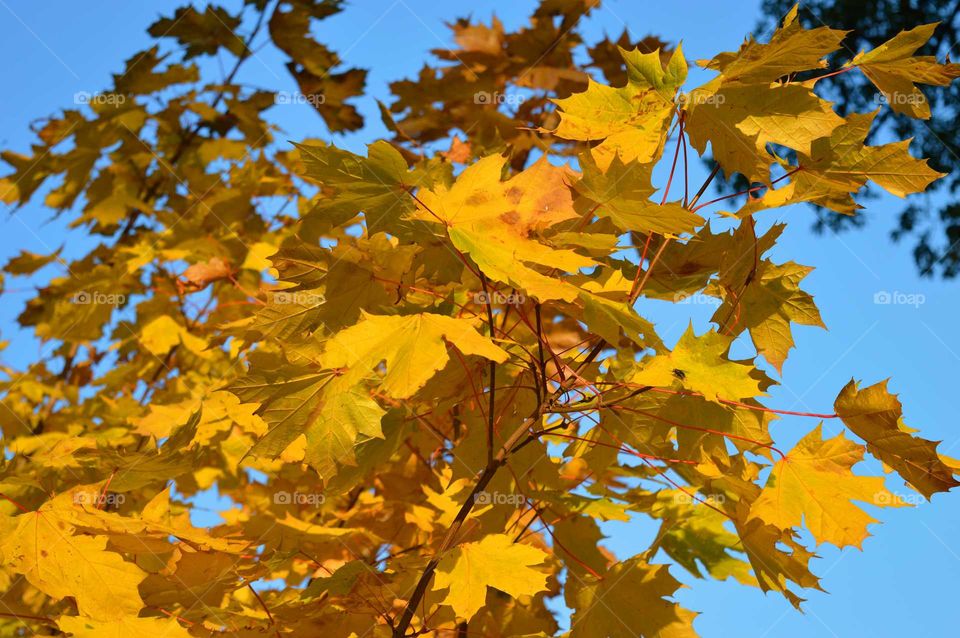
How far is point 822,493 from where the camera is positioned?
1.19 m

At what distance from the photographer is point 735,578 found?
6.15ft

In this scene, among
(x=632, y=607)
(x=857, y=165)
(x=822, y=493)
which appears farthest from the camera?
(x=632, y=607)

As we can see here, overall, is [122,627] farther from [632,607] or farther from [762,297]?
[762,297]

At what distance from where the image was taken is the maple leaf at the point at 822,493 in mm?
1164

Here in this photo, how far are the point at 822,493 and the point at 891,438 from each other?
0.13 m

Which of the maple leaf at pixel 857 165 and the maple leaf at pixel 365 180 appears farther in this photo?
the maple leaf at pixel 857 165

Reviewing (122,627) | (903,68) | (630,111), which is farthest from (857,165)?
(122,627)

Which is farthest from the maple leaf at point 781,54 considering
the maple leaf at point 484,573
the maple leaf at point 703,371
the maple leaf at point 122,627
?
the maple leaf at point 122,627

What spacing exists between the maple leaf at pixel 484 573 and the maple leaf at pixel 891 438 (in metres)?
0.50

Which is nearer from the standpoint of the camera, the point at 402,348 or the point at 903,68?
the point at 402,348

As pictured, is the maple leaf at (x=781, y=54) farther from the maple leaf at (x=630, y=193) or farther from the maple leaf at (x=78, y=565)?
the maple leaf at (x=78, y=565)

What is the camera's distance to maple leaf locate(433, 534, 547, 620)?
3.85 ft

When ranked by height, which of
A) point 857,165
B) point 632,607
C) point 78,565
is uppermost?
point 857,165

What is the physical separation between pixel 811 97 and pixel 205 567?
1266mm
